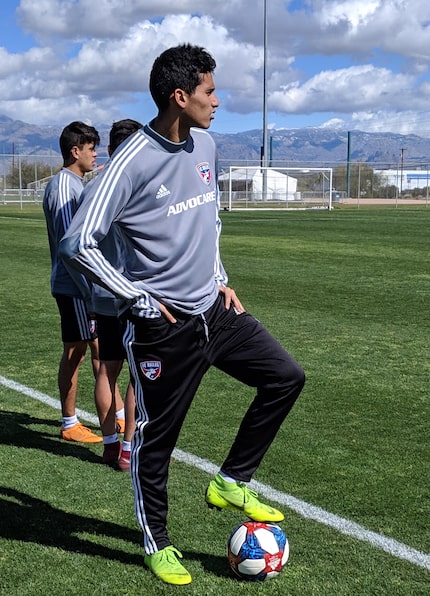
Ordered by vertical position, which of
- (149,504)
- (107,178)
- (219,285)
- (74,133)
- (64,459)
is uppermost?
(74,133)

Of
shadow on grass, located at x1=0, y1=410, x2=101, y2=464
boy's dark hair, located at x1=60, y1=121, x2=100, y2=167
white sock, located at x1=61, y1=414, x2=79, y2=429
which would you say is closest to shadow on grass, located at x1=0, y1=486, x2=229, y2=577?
shadow on grass, located at x1=0, y1=410, x2=101, y2=464

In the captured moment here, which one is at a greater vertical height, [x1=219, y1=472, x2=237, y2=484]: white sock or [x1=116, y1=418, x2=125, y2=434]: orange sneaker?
[x1=219, y1=472, x2=237, y2=484]: white sock

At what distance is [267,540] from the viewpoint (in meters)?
3.36

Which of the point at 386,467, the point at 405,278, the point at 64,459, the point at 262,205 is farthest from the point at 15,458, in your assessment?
the point at 262,205

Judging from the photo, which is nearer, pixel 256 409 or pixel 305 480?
pixel 256 409

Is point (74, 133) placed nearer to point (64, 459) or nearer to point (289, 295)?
point (64, 459)

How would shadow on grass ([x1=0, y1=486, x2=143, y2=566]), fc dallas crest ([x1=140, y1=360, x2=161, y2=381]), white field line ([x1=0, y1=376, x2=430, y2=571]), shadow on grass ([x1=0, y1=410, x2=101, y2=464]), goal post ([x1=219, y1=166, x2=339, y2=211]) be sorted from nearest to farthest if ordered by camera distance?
fc dallas crest ([x1=140, y1=360, x2=161, y2=381]) < white field line ([x1=0, y1=376, x2=430, y2=571]) < shadow on grass ([x1=0, y1=486, x2=143, y2=566]) < shadow on grass ([x1=0, y1=410, x2=101, y2=464]) < goal post ([x1=219, y1=166, x2=339, y2=211])

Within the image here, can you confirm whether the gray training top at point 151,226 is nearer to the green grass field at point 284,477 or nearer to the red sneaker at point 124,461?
the green grass field at point 284,477

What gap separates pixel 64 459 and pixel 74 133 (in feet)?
7.02

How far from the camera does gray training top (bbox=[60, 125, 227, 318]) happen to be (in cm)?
306

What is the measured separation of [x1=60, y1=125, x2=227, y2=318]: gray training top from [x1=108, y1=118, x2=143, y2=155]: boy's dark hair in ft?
Result: 4.50

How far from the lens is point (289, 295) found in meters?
11.5

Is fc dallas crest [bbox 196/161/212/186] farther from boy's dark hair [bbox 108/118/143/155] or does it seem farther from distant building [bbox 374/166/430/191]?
distant building [bbox 374/166/430/191]

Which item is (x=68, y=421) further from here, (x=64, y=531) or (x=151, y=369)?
(x=151, y=369)
